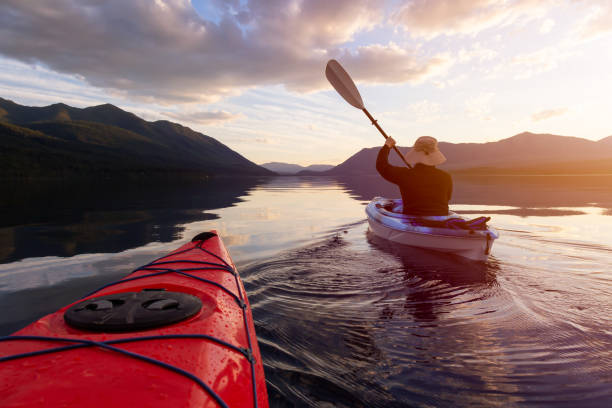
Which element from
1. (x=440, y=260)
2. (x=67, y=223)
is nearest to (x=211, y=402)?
(x=440, y=260)

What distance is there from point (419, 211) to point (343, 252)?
234 centimetres

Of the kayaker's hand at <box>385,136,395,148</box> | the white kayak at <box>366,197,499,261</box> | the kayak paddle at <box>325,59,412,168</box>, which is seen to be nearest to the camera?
the white kayak at <box>366,197,499,261</box>

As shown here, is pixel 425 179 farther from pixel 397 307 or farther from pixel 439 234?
pixel 397 307

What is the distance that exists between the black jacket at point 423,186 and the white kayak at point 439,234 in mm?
306

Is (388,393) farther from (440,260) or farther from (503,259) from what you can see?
(503,259)

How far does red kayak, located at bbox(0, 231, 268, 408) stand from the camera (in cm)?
171

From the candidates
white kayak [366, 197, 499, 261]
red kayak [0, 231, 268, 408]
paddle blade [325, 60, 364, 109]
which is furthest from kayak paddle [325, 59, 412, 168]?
red kayak [0, 231, 268, 408]

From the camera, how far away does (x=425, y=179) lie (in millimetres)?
7805

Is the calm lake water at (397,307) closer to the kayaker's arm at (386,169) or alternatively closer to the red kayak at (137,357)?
the red kayak at (137,357)

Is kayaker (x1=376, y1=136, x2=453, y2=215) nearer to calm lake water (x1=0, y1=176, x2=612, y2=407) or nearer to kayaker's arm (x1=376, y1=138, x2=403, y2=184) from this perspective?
kayaker's arm (x1=376, y1=138, x2=403, y2=184)

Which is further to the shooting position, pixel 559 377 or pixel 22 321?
pixel 22 321

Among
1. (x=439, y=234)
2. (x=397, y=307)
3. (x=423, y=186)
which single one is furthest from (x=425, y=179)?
(x=397, y=307)

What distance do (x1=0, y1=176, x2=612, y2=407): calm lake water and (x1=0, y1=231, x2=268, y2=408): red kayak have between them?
0.92 m

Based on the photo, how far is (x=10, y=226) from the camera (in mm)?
11211
